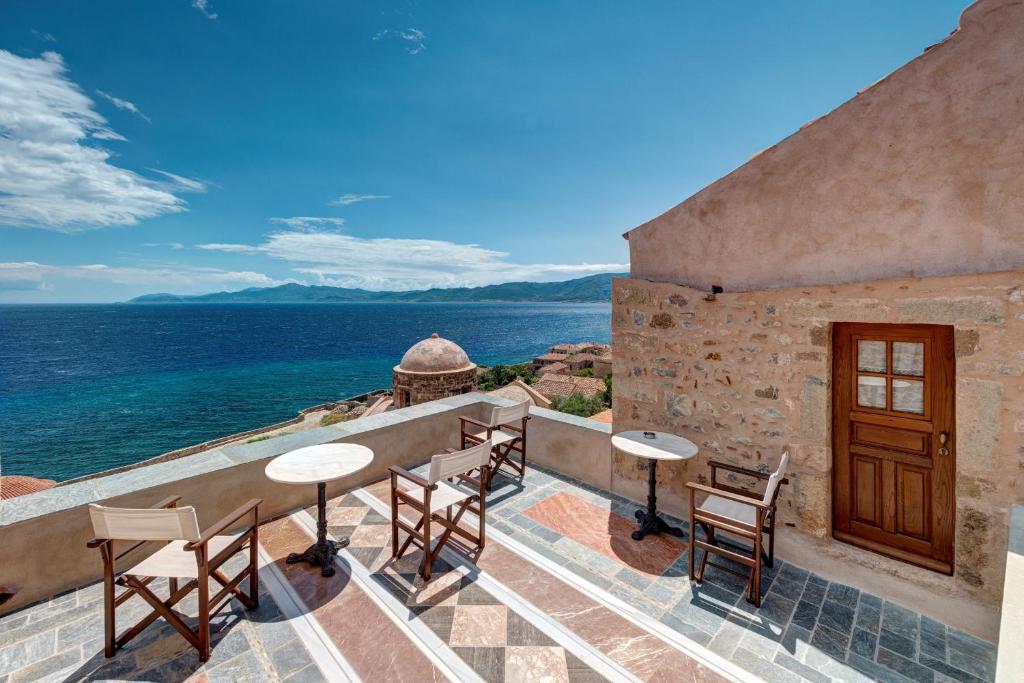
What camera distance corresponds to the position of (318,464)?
3.75 m

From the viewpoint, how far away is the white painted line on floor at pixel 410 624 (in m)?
2.63

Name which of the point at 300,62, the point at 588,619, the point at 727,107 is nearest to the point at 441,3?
the point at 727,107

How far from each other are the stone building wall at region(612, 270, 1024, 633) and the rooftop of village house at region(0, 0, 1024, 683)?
0.06 ft

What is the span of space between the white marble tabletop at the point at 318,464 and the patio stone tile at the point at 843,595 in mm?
4146

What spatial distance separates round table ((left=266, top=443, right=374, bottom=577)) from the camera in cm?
350

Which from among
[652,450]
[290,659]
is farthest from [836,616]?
[290,659]

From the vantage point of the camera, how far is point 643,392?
16.2 feet

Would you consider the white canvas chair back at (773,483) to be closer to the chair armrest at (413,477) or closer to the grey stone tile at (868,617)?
the grey stone tile at (868,617)

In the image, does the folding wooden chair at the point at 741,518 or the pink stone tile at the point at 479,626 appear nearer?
the pink stone tile at the point at 479,626

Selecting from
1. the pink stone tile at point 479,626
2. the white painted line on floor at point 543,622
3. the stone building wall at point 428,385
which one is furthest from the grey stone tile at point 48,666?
the stone building wall at point 428,385

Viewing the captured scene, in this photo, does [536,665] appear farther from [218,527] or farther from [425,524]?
[218,527]

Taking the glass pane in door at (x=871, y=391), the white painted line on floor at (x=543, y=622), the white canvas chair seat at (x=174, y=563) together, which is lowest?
the white painted line on floor at (x=543, y=622)

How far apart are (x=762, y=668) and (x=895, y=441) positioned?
2.29 meters

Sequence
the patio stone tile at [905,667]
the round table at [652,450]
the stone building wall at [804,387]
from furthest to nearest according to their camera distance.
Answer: the round table at [652,450], the stone building wall at [804,387], the patio stone tile at [905,667]
